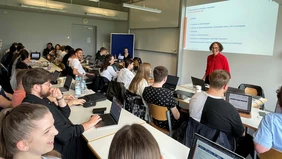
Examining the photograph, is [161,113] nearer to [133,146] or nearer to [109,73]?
[133,146]

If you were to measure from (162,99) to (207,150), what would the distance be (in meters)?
1.24

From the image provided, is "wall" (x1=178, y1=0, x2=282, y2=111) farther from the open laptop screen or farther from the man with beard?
the man with beard

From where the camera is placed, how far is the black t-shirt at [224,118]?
5.71 feet

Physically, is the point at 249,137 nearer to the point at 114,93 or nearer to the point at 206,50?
the point at 114,93

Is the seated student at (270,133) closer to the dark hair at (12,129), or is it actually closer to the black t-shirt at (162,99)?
the black t-shirt at (162,99)

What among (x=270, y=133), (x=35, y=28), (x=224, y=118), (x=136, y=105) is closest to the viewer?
(x=270, y=133)

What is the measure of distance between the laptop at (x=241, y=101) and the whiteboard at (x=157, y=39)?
4.04 metres

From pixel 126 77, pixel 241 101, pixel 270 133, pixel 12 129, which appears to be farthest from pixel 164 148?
pixel 126 77

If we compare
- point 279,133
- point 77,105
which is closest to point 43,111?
point 77,105

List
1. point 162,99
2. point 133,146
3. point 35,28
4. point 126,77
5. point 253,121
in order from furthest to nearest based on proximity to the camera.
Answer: point 35,28 < point 126,77 < point 162,99 < point 253,121 < point 133,146

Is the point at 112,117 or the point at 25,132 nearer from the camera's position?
the point at 25,132

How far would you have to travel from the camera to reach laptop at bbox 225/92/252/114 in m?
2.27

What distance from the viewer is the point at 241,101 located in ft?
7.55

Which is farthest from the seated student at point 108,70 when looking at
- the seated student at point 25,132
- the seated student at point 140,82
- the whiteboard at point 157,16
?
the seated student at point 25,132
